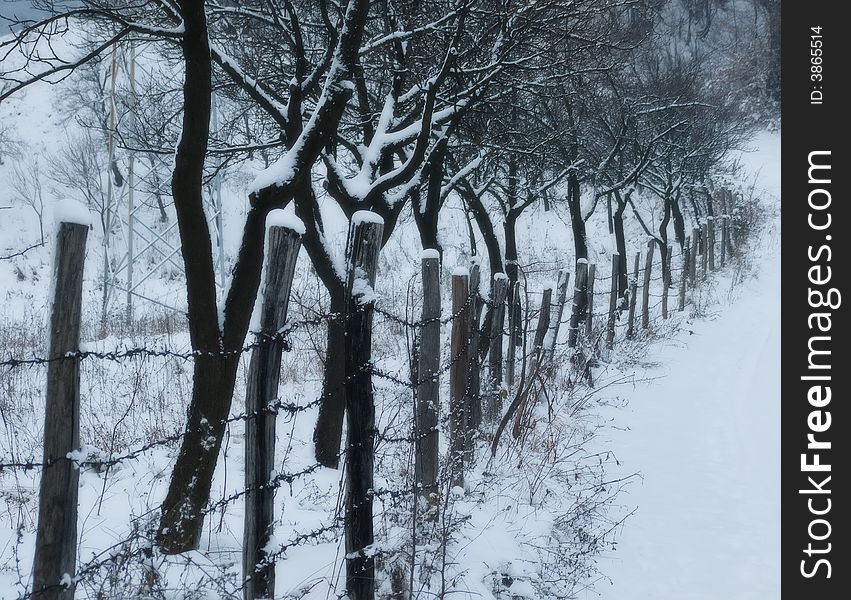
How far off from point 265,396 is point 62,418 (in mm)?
775

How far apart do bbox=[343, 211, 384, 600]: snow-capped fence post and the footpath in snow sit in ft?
5.81

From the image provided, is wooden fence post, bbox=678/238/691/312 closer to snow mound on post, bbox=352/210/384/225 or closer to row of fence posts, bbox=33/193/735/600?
row of fence posts, bbox=33/193/735/600

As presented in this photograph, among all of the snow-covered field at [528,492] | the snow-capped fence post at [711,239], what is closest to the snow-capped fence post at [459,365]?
the snow-covered field at [528,492]

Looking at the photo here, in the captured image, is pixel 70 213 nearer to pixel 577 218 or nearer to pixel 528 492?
pixel 528 492

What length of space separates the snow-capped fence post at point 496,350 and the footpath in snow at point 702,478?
127 centimetres

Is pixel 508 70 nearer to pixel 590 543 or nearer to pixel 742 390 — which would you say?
pixel 590 543

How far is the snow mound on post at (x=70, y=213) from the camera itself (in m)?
2.32

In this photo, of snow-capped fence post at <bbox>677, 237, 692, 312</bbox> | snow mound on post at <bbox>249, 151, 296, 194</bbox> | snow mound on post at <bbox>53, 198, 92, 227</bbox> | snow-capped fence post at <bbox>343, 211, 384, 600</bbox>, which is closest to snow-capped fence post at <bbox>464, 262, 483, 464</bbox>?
snow mound on post at <bbox>249, 151, 296, 194</bbox>

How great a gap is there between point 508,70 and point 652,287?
1405 cm

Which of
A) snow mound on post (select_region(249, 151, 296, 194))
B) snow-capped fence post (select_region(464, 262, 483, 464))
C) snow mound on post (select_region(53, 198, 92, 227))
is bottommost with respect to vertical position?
→ snow-capped fence post (select_region(464, 262, 483, 464))

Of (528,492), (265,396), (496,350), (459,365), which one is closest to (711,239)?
(496,350)

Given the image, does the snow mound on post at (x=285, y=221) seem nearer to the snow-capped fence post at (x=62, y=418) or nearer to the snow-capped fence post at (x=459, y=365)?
the snow-capped fence post at (x=62, y=418)

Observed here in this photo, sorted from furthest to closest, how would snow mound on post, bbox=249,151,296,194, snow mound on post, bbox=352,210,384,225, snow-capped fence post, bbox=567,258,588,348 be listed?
snow-capped fence post, bbox=567,258,588,348 < snow mound on post, bbox=249,151,296,194 < snow mound on post, bbox=352,210,384,225

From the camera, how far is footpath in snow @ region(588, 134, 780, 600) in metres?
4.41
